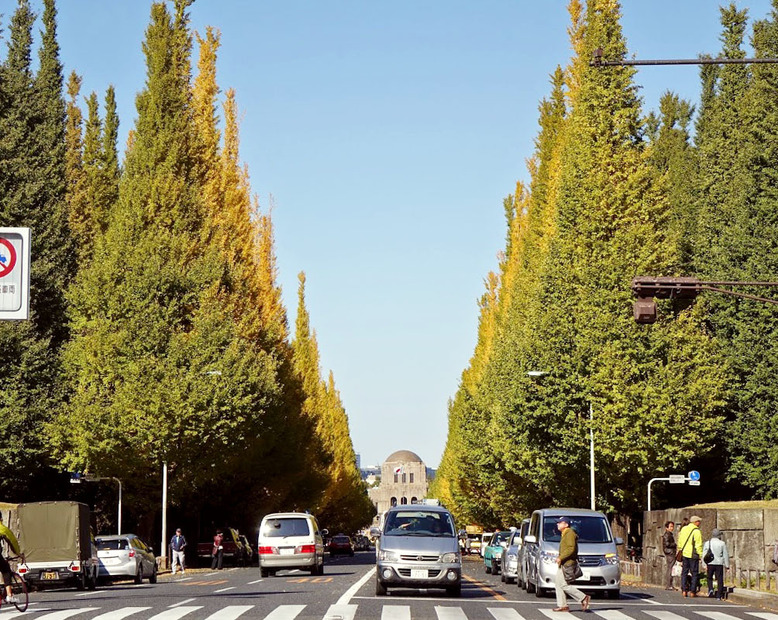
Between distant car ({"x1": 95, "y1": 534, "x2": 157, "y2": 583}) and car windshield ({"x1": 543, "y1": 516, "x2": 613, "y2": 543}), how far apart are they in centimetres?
1348

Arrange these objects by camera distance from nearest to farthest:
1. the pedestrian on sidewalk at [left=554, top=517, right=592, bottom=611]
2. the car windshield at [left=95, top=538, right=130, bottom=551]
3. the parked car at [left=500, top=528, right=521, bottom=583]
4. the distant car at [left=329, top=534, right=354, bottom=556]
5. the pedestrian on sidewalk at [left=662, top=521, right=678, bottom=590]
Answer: the pedestrian on sidewalk at [left=554, top=517, right=592, bottom=611] → the pedestrian on sidewalk at [left=662, top=521, right=678, bottom=590] → the parked car at [left=500, top=528, right=521, bottom=583] → the car windshield at [left=95, top=538, right=130, bottom=551] → the distant car at [left=329, top=534, right=354, bottom=556]

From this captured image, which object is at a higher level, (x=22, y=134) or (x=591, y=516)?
(x=22, y=134)

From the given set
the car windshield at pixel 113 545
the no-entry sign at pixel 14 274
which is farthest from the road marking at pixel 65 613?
the car windshield at pixel 113 545

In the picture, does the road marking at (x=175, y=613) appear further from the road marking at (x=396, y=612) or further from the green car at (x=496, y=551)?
the green car at (x=496, y=551)

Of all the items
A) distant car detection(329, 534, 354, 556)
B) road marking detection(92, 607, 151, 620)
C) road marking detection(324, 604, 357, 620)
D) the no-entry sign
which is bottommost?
distant car detection(329, 534, 354, 556)

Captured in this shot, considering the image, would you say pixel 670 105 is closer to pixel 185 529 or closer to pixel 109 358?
pixel 185 529

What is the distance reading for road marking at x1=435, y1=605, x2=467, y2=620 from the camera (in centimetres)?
1919

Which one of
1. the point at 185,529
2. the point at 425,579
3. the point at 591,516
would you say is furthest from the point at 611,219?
the point at 185,529

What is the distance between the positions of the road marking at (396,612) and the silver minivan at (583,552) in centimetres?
576

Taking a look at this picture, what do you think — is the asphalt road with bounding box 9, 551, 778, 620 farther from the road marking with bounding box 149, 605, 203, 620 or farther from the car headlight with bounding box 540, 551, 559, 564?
the car headlight with bounding box 540, 551, 559, 564

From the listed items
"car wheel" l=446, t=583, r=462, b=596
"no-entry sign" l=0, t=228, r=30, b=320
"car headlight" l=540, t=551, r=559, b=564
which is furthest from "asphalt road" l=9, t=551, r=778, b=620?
"no-entry sign" l=0, t=228, r=30, b=320

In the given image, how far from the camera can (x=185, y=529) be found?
6531cm

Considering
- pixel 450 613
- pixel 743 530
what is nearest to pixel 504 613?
pixel 450 613

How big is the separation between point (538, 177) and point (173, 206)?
21321mm
